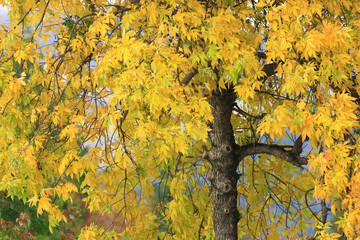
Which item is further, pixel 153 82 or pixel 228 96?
pixel 228 96

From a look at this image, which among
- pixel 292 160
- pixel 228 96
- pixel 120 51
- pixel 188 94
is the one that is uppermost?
pixel 228 96

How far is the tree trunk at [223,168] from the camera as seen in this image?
5168 millimetres

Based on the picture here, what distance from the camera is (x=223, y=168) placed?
5.16m

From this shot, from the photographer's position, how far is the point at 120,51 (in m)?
3.43

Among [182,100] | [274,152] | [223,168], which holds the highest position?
[274,152]

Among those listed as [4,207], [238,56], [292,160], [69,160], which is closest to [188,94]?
[238,56]

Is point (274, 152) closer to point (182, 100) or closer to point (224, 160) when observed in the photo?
Answer: point (224, 160)

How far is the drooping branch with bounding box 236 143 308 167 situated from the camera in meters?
4.88

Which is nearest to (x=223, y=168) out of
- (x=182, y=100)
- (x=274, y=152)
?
(x=274, y=152)

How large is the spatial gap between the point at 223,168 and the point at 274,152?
0.65 metres

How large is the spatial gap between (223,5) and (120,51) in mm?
1411

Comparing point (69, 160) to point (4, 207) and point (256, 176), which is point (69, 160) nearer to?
point (256, 176)

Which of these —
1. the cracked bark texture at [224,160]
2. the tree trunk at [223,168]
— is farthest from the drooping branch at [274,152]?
the tree trunk at [223,168]

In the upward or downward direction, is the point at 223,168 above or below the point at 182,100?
above
